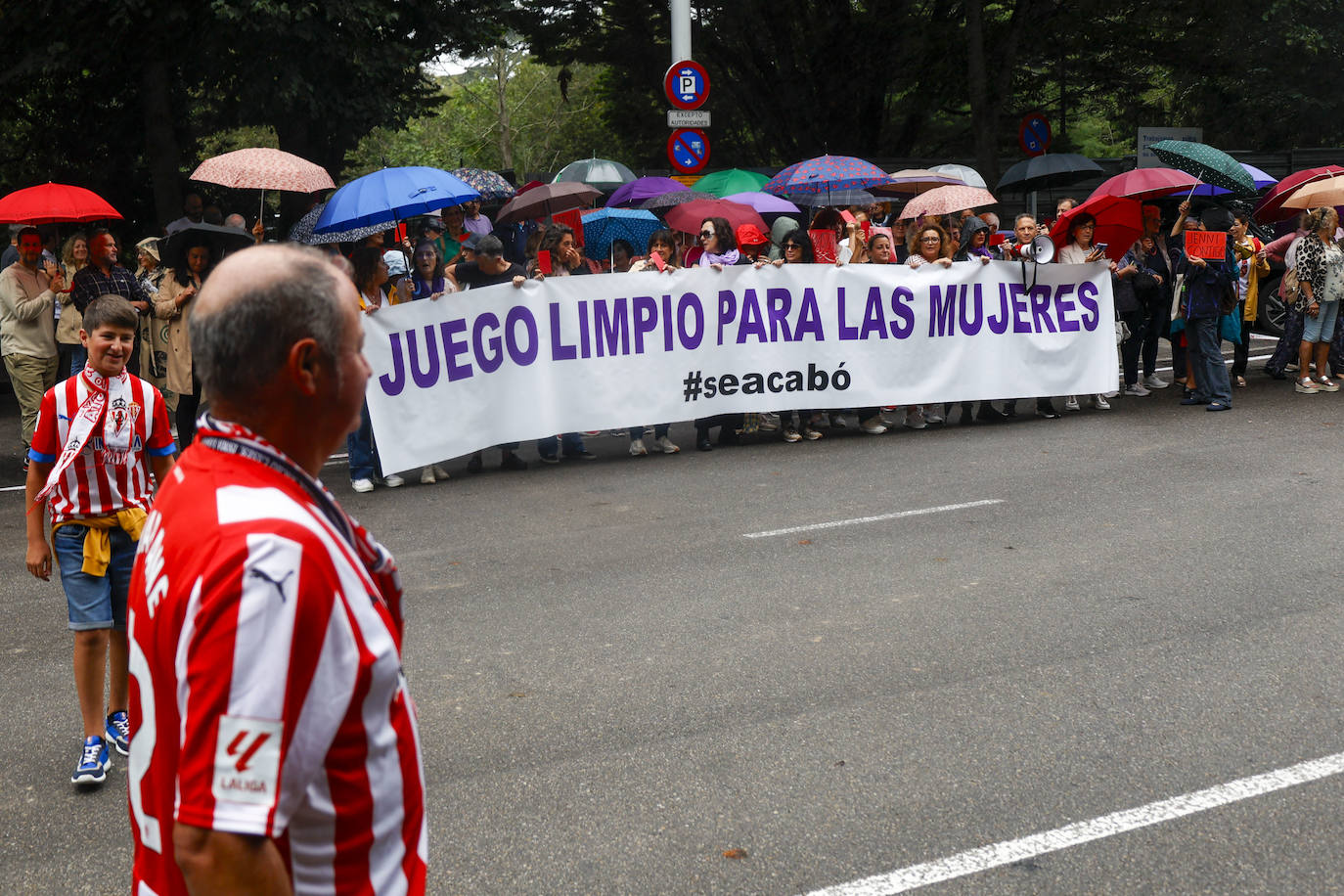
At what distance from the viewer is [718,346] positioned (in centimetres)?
1088

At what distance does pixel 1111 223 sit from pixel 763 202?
4.15 m

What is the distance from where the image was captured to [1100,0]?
24391 millimetres

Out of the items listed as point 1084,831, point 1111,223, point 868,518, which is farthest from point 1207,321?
point 1084,831

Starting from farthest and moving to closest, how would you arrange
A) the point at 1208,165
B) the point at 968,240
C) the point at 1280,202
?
the point at 1280,202 → the point at 968,240 → the point at 1208,165

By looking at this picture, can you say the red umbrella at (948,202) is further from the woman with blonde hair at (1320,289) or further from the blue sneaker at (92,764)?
the blue sneaker at (92,764)

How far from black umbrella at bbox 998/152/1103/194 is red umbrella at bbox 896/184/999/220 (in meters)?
4.66

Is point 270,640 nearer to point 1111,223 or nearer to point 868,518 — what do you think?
point 868,518

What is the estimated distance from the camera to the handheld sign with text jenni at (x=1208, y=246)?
1212cm

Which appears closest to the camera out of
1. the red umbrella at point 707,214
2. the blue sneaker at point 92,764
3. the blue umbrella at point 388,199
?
the blue sneaker at point 92,764

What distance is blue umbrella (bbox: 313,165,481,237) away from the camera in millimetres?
10742

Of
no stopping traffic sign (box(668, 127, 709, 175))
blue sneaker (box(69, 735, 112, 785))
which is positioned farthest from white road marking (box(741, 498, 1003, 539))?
no stopping traffic sign (box(668, 127, 709, 175))

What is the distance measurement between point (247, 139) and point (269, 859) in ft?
158

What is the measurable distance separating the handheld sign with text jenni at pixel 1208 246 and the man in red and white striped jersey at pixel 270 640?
11689 millimetres

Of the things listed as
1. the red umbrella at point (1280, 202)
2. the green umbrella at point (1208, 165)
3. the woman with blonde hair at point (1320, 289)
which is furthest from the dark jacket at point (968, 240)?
the red umbrella at point (1280, 202)
